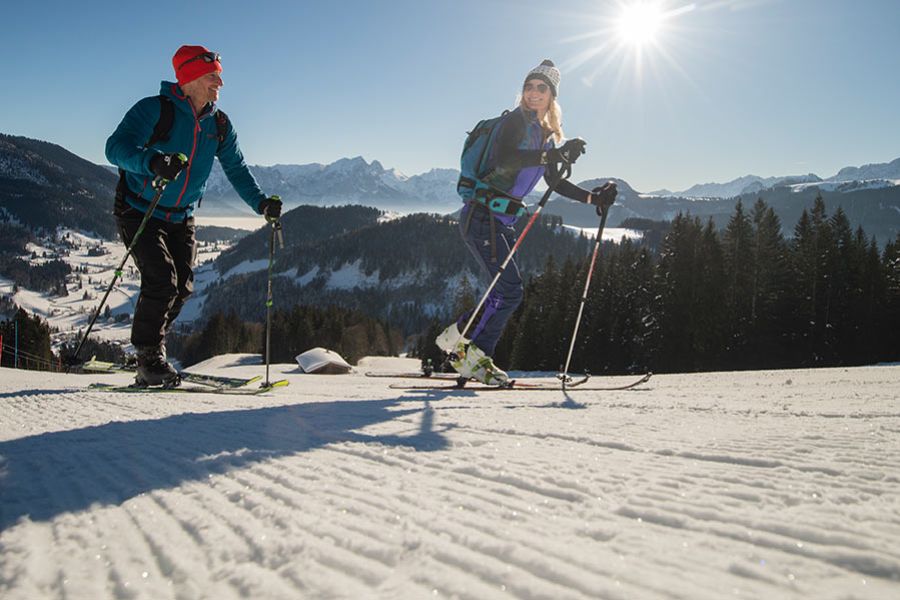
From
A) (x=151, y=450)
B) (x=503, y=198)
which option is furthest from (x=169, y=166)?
(x=503, y=198)

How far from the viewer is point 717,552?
103cm

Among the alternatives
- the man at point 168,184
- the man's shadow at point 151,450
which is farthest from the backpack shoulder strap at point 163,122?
the man's shadow at point 151,450

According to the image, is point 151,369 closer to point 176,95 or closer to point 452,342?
point 176,95

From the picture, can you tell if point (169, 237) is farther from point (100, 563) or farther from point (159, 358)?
point (100, 563)

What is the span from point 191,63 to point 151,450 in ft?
11.3

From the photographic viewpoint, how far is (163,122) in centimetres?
403

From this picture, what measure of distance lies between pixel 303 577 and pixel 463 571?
33 centimetres

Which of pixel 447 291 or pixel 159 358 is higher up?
pixel 447 291

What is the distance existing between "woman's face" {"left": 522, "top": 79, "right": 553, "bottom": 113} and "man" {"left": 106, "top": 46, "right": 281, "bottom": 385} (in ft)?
9.39

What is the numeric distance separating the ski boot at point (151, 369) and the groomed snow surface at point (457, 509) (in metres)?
1.94

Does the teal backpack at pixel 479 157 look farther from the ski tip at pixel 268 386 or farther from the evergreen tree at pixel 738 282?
the evergreen tree at pixel 738 282

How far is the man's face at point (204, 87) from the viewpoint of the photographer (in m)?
4.17

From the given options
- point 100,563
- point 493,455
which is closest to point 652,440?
point 493,455

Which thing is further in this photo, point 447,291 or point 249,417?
point 447,291
